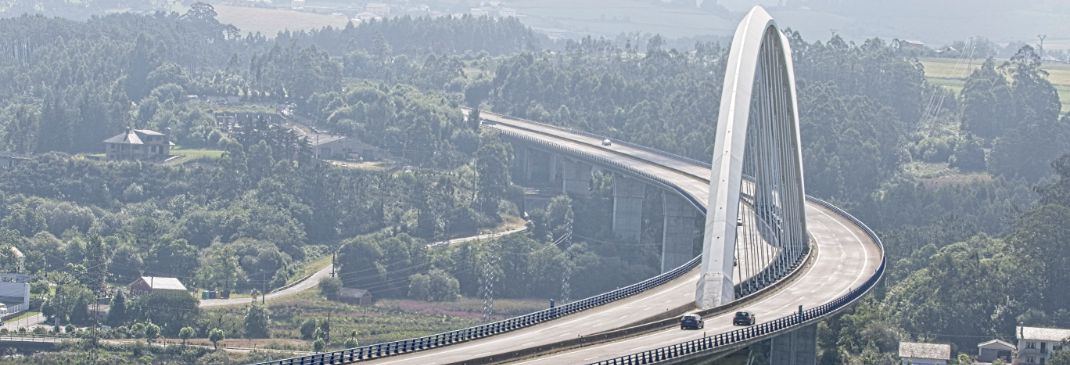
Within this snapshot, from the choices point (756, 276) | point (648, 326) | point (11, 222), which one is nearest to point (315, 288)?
point (11, 222)

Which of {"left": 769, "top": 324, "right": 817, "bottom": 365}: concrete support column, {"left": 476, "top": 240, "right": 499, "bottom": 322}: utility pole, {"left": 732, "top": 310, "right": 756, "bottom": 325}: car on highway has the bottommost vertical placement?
{"left": 476, "top": 240, "right": 499, "bottom": 322}: utility pole

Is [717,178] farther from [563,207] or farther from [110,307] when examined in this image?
[563,207]

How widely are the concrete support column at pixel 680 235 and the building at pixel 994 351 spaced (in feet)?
107

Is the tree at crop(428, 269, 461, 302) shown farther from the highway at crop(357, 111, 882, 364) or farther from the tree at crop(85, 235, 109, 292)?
the tree at crop(85, 235, 109, 292)

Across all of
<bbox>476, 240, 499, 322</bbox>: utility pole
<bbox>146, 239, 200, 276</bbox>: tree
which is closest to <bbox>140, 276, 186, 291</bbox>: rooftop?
<bbox>146, 239, 200, 276</bbox>: tree

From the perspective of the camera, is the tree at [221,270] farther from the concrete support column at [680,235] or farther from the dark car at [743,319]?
the dark car at [743,319]

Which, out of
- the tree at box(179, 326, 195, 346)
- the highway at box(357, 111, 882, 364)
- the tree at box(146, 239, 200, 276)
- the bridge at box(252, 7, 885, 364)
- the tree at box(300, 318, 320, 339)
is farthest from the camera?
the tree at box(146, 239, 200, 276)

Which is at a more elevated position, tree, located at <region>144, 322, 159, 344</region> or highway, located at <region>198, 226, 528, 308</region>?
tree, located at <region>144, 322, 159, 344</region>

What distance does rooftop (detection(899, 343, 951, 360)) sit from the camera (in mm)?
136375

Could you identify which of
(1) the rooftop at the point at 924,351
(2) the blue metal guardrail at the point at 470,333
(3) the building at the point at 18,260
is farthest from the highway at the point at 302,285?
(1) the rooftop at the point at 924,351

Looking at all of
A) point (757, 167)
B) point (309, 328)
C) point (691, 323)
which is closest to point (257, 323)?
point (309, 328)

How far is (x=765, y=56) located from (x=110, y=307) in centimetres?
4150

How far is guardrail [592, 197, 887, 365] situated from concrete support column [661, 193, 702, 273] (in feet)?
140

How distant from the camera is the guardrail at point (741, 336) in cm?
8956
